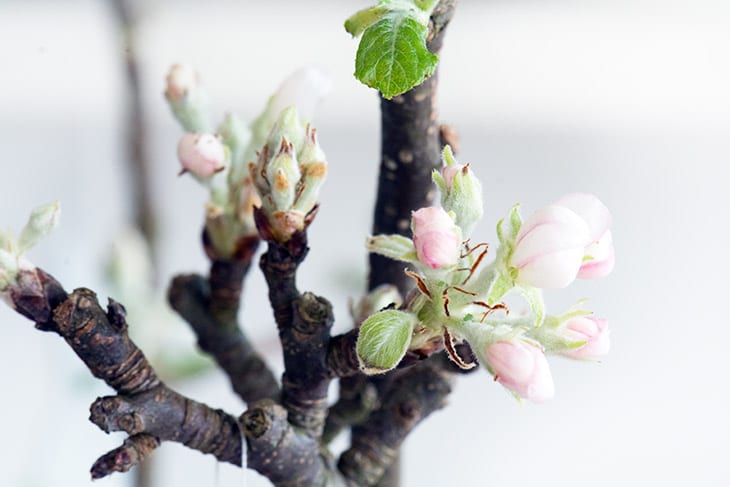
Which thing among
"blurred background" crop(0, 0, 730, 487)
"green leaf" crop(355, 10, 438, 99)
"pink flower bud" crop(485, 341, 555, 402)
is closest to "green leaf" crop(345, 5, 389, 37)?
"green leaf" crop(355, 10, 438, 99)

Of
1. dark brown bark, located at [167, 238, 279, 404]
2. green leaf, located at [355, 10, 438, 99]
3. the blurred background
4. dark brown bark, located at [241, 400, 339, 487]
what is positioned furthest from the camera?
the blurred background

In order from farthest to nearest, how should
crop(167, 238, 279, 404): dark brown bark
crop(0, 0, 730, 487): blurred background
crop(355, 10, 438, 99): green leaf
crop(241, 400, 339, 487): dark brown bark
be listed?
crop(0, 0, 730, 487): blurred background, crop(167, 238, 279, 404): dark brown bark, crop(241, 400, 339, 487): dark brown bark, crop(355, 10, 438, 99): green leaf

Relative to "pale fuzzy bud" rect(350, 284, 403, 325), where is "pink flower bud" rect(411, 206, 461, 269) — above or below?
above

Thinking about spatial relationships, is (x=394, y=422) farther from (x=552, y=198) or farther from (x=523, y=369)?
(x=552, y=198)

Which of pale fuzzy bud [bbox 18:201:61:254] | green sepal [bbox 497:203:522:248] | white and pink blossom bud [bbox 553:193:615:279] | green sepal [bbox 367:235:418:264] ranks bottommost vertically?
white and pink blossom bud [bbox 553:193:615:279]

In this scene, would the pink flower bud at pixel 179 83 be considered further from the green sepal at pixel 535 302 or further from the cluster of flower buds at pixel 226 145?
the green sepal at pixel 535 302

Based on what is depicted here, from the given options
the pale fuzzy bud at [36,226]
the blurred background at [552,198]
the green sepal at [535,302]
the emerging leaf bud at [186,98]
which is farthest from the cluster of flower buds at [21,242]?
the blurred background at [552,198]

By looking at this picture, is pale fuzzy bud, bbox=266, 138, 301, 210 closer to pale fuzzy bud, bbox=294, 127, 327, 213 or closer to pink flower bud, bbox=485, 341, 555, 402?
pale fuzzy bud, bbox=294, 127, 327, 213
